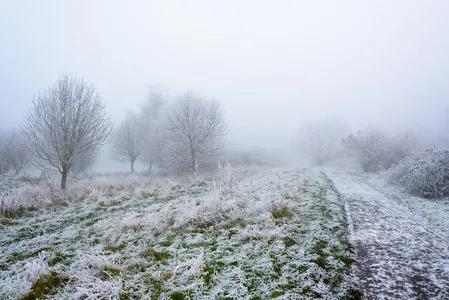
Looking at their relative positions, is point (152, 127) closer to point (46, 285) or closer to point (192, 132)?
point (192, 132)

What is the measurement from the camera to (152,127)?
135ft

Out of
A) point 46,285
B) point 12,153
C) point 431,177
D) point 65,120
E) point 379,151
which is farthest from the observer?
point 12,153

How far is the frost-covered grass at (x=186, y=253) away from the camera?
5.69 metres

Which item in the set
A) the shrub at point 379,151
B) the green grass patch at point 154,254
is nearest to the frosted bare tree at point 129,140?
the shrub at point 379,151

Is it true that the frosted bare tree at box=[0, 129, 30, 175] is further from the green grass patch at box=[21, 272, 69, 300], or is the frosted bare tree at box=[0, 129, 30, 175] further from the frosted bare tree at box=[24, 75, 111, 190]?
the green grass patch at box=[21, 272, 69, 300]

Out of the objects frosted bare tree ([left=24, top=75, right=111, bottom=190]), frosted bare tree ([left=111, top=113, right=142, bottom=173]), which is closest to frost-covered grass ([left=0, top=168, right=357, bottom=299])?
frosted bare tree ([left=24, top=75, right=111, bottom=190])

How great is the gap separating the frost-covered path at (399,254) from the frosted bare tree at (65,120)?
16221 mm

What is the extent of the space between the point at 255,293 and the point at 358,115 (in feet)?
422

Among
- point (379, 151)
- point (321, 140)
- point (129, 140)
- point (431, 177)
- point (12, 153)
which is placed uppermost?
point (129, 140)

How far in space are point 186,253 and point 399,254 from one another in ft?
17.3

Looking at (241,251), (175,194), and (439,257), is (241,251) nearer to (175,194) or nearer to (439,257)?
(439,257)

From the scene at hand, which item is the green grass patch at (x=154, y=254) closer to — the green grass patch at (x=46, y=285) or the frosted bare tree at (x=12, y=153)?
the green grass patch at (x=46, y=285)

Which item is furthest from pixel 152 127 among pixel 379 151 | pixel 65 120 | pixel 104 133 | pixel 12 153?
pixel 379 151

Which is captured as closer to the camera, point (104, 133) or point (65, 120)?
point (65, 120)
